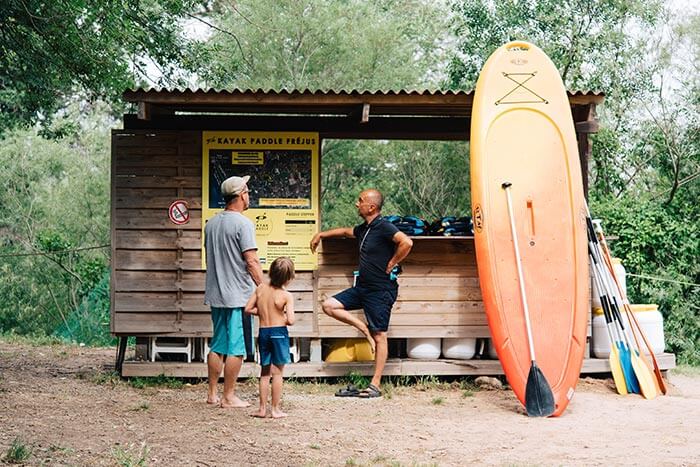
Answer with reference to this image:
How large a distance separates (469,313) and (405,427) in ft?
8.04

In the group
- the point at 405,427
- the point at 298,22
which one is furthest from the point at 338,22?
the point at 405,427

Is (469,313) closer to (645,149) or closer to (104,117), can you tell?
(645,149)

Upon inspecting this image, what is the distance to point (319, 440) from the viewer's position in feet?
21.4

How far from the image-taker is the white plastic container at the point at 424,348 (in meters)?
9.36

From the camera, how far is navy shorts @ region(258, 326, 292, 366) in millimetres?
7102

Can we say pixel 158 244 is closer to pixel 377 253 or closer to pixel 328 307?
pixel 328 307

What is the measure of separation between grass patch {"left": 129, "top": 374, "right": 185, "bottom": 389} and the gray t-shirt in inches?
63.9

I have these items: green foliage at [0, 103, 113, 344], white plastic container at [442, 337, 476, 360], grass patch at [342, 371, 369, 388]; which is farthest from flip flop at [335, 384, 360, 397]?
green foliage at [0, 103, 113, 344]

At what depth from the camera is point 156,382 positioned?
29.5ft

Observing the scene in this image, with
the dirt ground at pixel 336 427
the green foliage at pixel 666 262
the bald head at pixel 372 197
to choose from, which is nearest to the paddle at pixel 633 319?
the dirt ground at pixel 336 427

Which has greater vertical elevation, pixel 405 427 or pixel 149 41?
pixel 149 41

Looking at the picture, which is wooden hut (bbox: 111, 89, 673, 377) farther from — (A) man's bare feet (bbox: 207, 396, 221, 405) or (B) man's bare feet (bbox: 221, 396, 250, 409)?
(B) man's bare feet (bbox: 221, 396, 250, 409)

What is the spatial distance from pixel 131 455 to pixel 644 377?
16.1 ft

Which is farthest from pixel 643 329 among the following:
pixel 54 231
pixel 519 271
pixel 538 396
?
pixel 54 231
